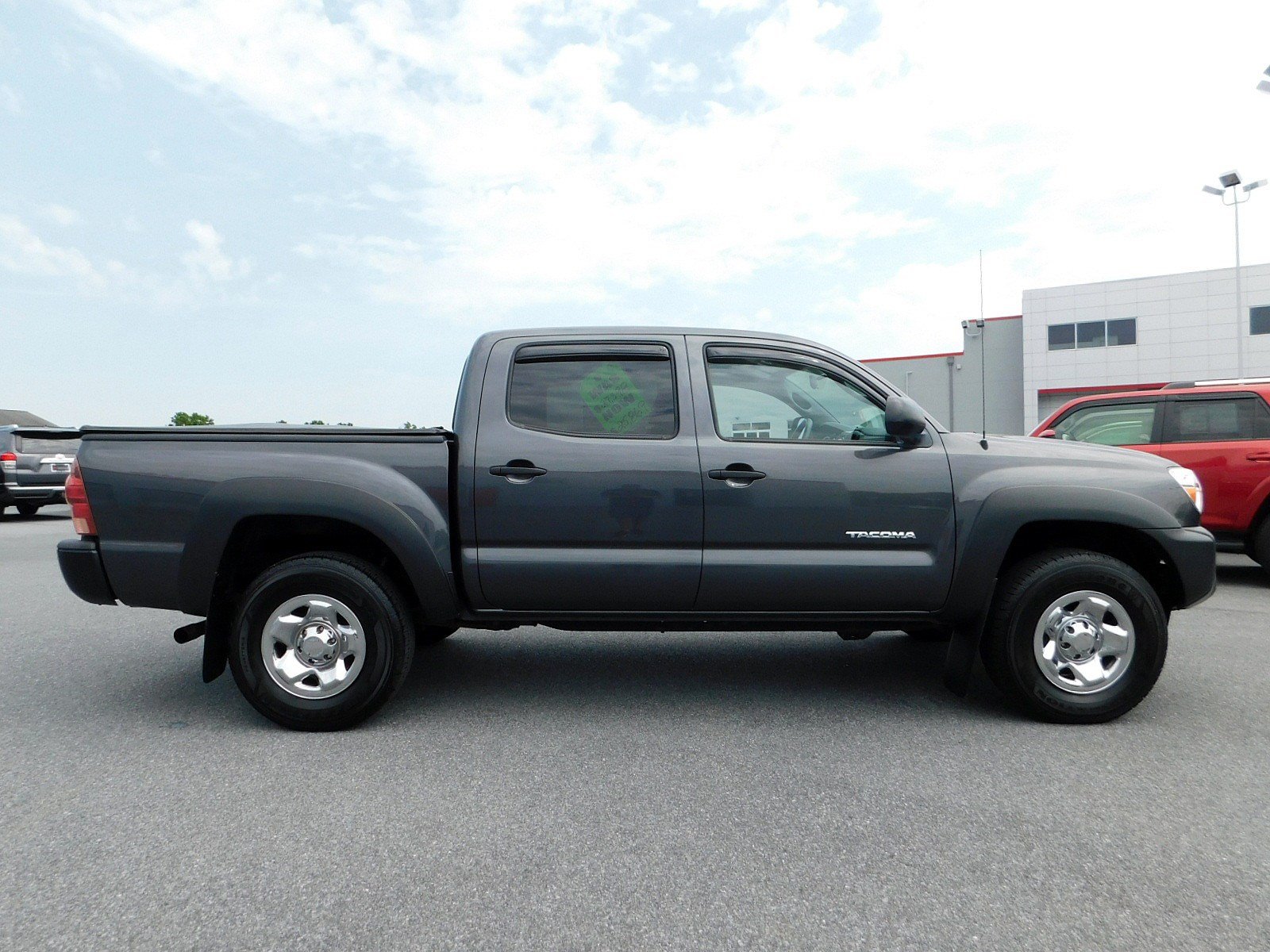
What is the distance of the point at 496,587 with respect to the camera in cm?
409

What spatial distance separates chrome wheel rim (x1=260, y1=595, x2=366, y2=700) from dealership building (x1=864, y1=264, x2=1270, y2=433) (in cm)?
3459

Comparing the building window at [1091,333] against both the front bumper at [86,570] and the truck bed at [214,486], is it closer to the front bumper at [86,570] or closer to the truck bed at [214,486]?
the truck bed at [214,486]

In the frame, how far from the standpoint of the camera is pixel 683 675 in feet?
16.4

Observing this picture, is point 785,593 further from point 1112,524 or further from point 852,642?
point 852,642

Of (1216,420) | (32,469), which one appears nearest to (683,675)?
(1216,420)

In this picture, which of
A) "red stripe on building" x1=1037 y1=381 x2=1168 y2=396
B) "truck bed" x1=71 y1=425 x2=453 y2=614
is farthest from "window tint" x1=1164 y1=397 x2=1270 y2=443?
"red stripe on building" x1=1037 y1=381 x2=1168 y2=396

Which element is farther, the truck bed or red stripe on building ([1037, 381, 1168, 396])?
red stripe on building ([1037, 381, 1168, 396])

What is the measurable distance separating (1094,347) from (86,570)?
138 ft

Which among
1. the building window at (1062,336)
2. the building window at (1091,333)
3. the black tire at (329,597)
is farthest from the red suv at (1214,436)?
the building window at (1091,333)

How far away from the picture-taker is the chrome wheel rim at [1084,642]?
4082 mm

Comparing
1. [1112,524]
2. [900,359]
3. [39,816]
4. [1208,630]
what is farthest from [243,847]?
[900,359]

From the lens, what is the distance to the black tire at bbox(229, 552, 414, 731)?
3.98 m

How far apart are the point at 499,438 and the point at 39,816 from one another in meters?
2.27

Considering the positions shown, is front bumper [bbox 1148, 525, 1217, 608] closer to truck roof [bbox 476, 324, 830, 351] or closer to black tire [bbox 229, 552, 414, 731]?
truck roof [bbox 476, 324, 830, 351]
